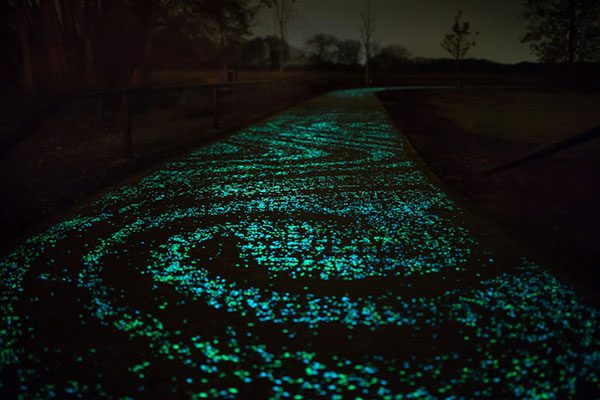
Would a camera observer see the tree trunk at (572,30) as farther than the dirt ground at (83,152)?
Yes

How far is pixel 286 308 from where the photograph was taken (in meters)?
2.47

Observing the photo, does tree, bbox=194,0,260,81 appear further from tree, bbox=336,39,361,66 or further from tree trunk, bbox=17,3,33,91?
tree, bbox=336,39,361,66

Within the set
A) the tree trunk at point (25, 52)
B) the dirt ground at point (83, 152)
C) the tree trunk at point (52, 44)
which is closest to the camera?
the dirt ground at point (83, 152)

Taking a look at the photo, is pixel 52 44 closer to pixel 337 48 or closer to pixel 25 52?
pixel 25 52

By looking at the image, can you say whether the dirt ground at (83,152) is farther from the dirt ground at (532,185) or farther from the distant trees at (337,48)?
the distant trees at (337,48)

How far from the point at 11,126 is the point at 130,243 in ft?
28.0

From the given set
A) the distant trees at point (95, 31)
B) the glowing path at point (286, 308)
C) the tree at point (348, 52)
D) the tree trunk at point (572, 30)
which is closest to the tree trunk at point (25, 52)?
the distant trees at point (95, 31)

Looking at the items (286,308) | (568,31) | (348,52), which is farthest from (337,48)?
(286,308)

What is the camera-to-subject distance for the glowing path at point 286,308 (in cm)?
189

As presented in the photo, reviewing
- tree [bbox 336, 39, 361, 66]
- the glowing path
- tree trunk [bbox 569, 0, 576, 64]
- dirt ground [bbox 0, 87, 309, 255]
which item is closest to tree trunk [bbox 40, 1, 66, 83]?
dirt ground [bbox 0, 87, 309, 255]

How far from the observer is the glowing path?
1892 millimetres

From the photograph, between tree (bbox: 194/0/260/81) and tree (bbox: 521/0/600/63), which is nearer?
tree (bbox: 194/0/260/81)

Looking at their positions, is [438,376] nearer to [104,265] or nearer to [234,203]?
[104,265]

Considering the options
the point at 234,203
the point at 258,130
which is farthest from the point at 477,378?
the point at 258,130
